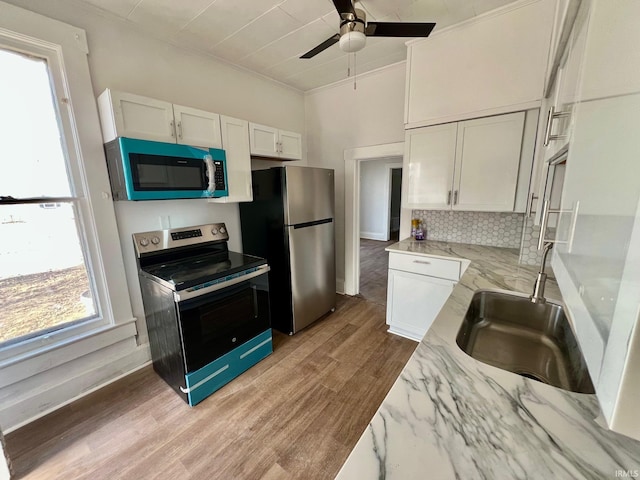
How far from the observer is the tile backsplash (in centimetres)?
237

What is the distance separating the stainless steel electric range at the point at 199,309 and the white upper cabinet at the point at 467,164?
5.57ft

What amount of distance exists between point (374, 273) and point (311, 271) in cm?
204

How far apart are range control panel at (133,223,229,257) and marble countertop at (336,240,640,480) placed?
6.86 feet

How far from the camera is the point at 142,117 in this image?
1.80 meters

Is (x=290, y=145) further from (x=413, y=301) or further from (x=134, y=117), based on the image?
(x=413, y=301)

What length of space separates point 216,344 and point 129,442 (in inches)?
27.4

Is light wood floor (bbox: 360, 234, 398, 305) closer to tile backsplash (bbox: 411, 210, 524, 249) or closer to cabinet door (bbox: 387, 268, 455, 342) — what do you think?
cabinet door (bbox: 387, 268, 455, 342)

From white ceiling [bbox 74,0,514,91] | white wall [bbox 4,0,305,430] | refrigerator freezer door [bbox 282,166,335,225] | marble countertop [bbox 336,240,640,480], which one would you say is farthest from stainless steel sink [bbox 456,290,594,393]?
white wall [bbox 4,0,305,430]

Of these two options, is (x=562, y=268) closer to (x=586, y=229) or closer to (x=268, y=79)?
(x=586, y=229)

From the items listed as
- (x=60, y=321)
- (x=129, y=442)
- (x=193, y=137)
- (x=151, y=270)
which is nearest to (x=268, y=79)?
(x=193, y=137)

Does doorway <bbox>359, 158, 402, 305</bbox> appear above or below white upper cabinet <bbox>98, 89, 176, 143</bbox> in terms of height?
below

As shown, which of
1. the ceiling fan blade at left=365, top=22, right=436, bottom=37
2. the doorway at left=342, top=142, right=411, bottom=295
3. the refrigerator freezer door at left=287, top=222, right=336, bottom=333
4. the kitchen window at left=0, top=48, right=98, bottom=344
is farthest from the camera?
the doorway at left=342, top=142, right=411, bottom=295

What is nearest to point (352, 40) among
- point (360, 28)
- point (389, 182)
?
point (360, 28)

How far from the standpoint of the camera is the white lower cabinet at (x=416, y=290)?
2225mm
